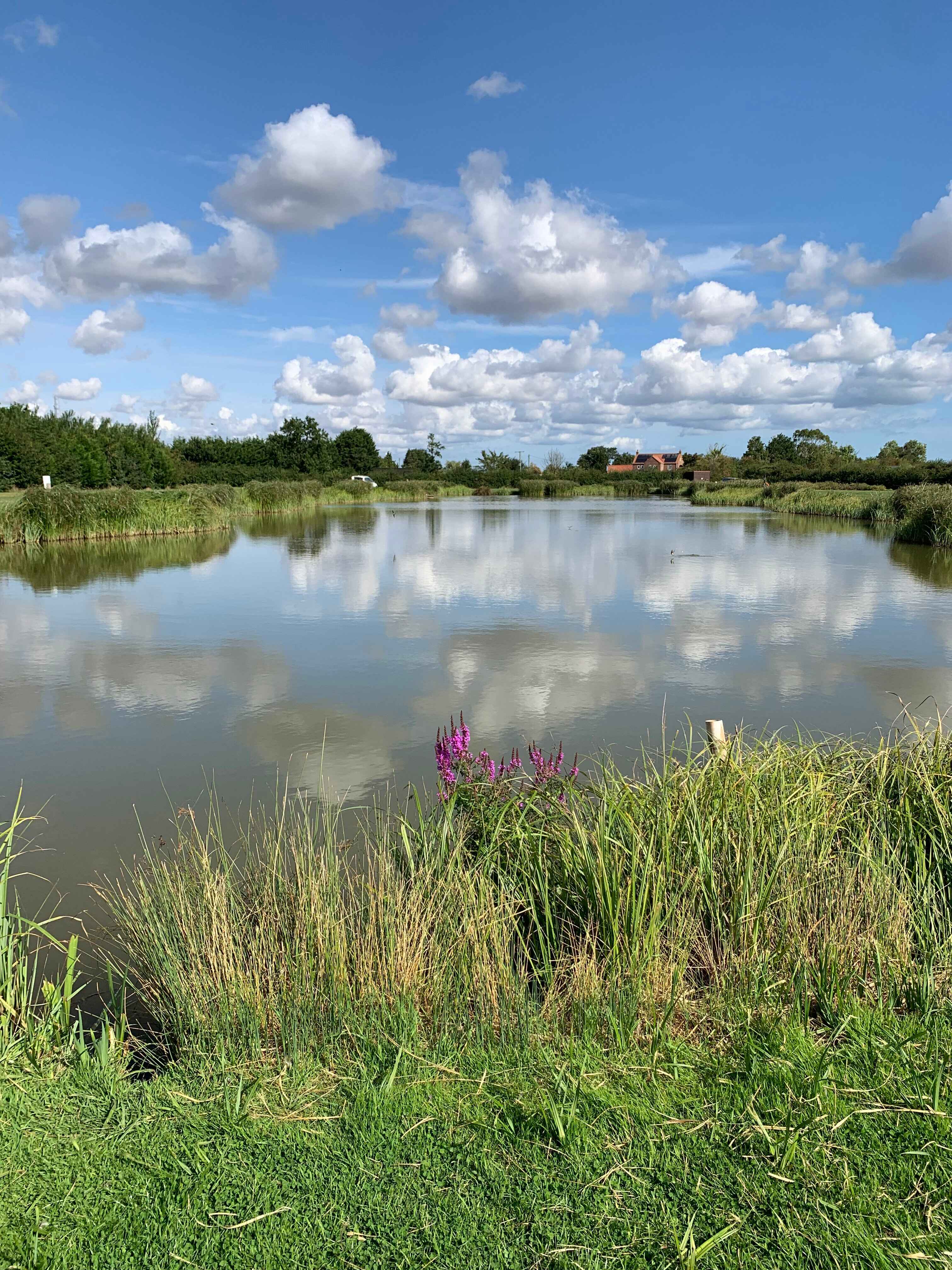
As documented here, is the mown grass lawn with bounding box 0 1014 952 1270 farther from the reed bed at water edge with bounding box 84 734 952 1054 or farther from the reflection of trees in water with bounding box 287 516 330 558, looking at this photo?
the reflection of trees in water with bounding box 287 516 330 558

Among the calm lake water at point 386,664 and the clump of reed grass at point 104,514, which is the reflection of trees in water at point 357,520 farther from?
the calm lake water at point 386,664

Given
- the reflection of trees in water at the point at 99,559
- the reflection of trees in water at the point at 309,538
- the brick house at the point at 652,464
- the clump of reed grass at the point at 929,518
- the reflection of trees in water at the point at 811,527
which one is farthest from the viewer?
the brick house at the point at 652,464

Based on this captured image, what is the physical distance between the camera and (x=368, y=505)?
48.6m

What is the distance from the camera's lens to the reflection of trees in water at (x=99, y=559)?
48.8 feet

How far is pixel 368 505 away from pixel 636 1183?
157ft

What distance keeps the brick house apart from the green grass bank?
82568 mm

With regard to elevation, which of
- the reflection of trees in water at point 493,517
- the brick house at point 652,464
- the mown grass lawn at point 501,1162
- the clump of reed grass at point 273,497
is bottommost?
the mown grass lawn at point 501,1162

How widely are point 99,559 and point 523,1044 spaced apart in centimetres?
1800

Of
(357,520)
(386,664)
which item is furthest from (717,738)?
(357,520)

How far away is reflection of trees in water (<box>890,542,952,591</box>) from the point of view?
14.6 m

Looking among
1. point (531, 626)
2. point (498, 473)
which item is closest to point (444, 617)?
point (531, 626)

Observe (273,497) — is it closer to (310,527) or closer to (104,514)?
(310,527)

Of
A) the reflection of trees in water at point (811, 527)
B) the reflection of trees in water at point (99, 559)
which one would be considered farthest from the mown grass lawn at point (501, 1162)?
the reflection of trees in water at point (811, 527)

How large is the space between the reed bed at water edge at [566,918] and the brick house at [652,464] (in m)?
82.3
